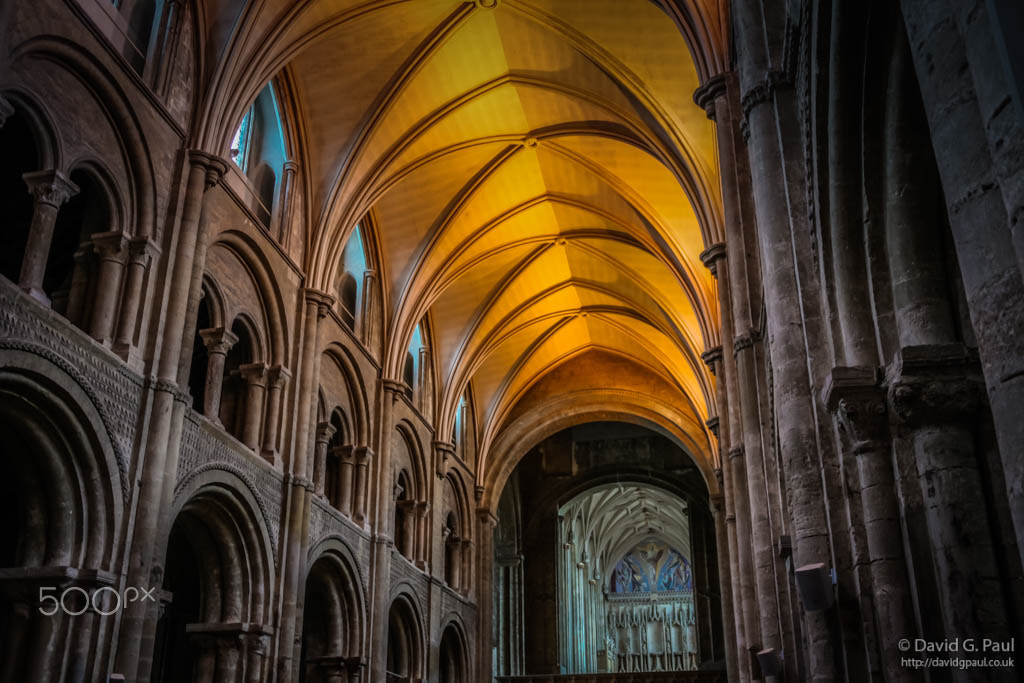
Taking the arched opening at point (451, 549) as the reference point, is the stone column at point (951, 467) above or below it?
below

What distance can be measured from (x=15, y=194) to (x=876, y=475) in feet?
40.5

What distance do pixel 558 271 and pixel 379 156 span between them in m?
8.22

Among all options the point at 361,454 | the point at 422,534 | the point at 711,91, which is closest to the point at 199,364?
the point at 361,454

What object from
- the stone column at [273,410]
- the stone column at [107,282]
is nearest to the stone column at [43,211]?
the stone column at [107,282]

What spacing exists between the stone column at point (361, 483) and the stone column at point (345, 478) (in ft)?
0.57

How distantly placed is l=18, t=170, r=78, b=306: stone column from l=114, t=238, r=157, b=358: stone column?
1178 millimetres

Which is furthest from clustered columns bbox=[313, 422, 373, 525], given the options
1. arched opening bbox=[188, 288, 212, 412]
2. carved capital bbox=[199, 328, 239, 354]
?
carved capital bbox=[199, 328, 239, 354]

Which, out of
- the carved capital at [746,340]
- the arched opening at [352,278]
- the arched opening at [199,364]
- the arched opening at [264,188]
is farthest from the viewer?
the arched opening at [352,278]

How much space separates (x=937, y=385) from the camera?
556 centimetres

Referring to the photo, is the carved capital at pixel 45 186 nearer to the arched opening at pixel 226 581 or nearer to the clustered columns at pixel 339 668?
the arched opening at pixel 226 581

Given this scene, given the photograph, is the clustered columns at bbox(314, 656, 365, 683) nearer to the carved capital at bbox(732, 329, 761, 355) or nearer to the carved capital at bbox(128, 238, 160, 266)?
the carved capital at bbox(128, 238, 160, 266)

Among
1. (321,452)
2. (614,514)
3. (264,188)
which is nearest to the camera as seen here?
(264,188)

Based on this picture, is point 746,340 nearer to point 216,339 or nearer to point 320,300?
point 216,339

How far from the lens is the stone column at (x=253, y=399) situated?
48.0 feet
